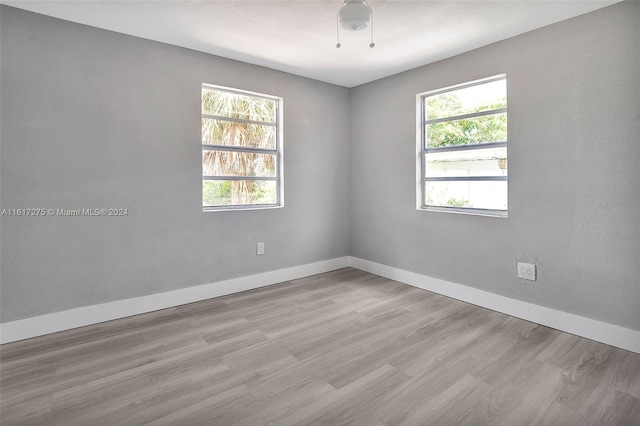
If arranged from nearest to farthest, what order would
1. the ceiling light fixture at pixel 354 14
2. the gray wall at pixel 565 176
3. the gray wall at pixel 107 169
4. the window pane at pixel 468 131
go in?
the ceiling light fixture at pixel 354 14, the gray wall at pixel 565 176, the gray wall at pixel 107 169, the window pane at pixel 468 131

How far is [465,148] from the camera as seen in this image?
3344mm

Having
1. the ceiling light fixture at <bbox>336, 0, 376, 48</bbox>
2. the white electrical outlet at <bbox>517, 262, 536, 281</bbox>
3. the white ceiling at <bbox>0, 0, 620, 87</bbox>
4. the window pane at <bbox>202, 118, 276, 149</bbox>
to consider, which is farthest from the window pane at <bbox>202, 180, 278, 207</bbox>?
the white electrical outlet at <bbox>517, 262, 536, 281</bbox>

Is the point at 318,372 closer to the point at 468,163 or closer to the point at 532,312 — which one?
the point at 532,312

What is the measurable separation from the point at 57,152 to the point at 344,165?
3034 mm

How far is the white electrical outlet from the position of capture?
9.34 ft

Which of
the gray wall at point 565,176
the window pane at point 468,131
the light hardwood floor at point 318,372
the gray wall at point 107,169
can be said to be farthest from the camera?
the window pane at point 468,131

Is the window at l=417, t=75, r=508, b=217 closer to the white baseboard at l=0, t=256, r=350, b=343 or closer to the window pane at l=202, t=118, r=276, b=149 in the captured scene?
the window pane at l=202, t=118, r=276, b=149

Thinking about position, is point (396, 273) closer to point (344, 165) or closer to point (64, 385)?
point (344, 165)

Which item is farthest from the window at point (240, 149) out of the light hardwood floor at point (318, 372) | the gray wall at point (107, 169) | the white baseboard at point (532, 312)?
the white baseboard at point (532, 312)

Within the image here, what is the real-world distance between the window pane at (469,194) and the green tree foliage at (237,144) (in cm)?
181

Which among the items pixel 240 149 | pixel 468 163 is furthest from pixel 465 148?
pixel 240 149

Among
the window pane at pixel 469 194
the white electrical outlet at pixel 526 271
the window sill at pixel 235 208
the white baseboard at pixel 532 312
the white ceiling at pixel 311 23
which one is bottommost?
the white baseboard at pixel 532 312

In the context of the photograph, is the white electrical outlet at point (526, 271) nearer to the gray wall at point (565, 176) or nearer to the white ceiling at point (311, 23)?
the gray wall at point (565, 176)

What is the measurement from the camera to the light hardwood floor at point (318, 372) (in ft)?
5.68
